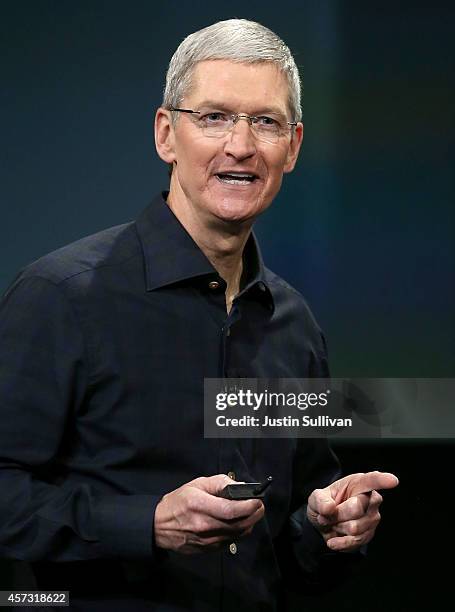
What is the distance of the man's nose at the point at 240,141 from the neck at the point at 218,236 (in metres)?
0.10

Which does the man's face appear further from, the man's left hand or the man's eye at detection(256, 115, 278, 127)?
the man's left hand

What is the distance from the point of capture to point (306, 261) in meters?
2.08

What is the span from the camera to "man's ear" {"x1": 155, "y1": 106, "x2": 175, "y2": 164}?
1.61 metres

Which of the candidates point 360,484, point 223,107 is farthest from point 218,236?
point 360,484

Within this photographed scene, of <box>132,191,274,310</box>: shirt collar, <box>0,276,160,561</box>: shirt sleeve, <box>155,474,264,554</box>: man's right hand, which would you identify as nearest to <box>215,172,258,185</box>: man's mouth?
<box>132,191,274,310</box>: shirt collar

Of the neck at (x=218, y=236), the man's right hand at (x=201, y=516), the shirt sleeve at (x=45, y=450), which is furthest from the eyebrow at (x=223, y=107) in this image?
the man's right hand at (x=201, y=516)

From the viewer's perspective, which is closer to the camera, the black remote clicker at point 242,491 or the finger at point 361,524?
the black remote clicker at point 242,491

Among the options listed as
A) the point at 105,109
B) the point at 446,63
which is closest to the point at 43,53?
the point at 105,109

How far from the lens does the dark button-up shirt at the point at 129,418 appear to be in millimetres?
1424

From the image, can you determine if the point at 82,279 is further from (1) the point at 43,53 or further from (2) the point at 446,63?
(2) the point at 446,63

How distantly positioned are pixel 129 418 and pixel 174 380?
0.29 feet

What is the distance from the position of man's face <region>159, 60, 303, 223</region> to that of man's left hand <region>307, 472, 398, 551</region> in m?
0.39

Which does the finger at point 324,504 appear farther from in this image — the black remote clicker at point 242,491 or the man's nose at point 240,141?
the man's nose at point 240,141

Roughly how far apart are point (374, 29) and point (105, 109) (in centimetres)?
55
